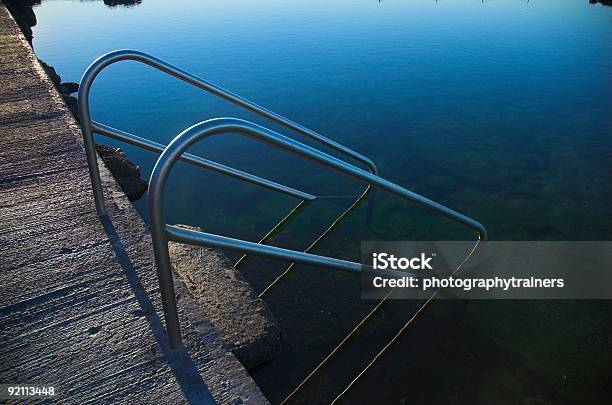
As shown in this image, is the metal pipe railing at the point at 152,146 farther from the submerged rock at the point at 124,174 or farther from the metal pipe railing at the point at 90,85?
the submerged rock at the point at 124,174

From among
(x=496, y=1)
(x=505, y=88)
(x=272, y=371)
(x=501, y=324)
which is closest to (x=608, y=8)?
(x=496, y=1)

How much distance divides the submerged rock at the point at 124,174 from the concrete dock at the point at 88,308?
1.73 meters

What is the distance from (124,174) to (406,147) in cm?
454

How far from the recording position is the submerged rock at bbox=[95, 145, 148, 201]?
223 inches

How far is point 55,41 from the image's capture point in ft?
48.1

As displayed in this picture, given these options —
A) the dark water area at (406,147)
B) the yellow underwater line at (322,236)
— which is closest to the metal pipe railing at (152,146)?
the yellow underwater line at (322,236)

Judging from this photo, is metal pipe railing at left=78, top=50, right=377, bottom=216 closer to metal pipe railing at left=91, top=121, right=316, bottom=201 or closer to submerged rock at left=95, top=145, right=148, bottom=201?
metal pipe railing at left=91, top=121, right=316, bottom=201

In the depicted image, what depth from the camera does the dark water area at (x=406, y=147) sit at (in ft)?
12.5

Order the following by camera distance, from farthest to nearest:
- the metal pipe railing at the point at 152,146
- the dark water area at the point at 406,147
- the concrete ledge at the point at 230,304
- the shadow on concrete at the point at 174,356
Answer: the dark water area at the point at 406,147
the concrete ledge at the point at 230,304
the metal pipe railing at the point at 152,146
the shadow on concrete at the point at 174,356

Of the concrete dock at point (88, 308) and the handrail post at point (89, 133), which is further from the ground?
the handrail post at point (89, 133)

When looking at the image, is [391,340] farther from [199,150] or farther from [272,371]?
[199,150]

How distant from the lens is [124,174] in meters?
5.85

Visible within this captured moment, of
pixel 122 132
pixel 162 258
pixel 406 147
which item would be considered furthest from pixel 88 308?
pixel 406 147

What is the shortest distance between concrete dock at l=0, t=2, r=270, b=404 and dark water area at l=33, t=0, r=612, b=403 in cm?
133
